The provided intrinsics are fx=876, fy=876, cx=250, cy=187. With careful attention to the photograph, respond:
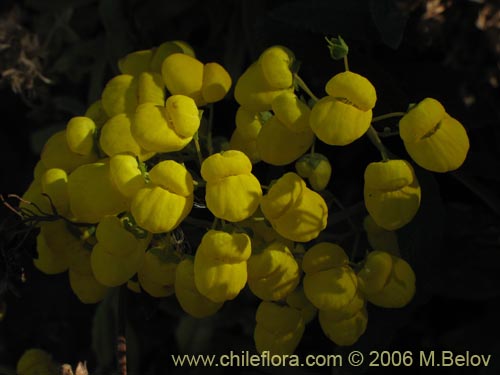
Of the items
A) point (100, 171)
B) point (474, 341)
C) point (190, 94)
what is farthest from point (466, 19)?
point (100, 171)

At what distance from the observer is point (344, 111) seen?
0.96 m

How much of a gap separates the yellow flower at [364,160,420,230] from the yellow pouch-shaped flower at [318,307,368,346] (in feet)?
0.42

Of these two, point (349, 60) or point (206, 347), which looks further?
point (206, 347)

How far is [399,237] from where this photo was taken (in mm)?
1146

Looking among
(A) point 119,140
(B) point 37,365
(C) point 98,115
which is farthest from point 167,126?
(B) point 37,365

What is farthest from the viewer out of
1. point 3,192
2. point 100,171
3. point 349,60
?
point 3,192

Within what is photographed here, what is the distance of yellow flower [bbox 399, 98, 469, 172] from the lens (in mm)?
975

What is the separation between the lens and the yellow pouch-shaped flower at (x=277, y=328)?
1068mm

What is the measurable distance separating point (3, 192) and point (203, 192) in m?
0.92

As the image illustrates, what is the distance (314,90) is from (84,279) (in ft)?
1.58

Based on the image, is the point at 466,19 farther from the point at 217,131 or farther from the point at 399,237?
→ the point at 399,237

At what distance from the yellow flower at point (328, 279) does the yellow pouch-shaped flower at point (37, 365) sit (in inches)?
15.2

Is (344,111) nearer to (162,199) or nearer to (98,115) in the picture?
(162,199)

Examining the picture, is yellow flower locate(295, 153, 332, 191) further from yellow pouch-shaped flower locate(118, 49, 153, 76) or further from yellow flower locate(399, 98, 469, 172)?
yellow pouch-shaped flower locate(118, 49, 153, 76)
